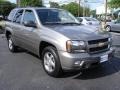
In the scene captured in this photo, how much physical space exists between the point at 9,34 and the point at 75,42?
4.46m

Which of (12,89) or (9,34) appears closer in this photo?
(12,89)

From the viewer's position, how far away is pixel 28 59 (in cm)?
778

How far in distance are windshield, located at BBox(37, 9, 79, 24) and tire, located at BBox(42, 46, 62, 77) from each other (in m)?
0.95

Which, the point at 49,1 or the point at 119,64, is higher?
the point at 49,1

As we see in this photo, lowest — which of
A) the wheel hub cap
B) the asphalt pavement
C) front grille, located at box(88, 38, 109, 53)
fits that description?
the asphalt pavement

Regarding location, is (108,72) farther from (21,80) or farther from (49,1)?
(49,1)

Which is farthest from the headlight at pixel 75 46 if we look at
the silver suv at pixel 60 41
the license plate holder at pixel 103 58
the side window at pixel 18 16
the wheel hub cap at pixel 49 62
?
the side window at pixel 18 16

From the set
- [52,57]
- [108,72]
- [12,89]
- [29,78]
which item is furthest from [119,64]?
[12,89]

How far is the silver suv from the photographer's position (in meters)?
5.27

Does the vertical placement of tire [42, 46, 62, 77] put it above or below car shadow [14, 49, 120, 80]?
above

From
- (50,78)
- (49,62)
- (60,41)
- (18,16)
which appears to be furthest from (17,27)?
(60,41)

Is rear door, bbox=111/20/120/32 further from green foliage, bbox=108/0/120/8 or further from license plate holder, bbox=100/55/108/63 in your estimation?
license plate holder, bbox=100/55/108/63

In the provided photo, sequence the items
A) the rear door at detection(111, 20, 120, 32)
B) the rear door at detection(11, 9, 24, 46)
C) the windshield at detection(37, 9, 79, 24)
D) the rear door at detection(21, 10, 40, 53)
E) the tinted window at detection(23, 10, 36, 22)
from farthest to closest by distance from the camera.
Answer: the rear door at detection(111, 20, 120, 32) → the rear door at detection(11, 9, 24, 46) → the tinted window at detection(23, 10, 36, 22) → the windshield at detection(37, 9, 79, 24) → the rear door at detection(21, 10, 40, 53)

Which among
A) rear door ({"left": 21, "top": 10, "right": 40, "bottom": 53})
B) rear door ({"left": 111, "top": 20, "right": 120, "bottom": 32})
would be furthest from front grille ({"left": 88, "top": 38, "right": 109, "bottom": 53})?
rear door ({"left": 111, "top": 20, "right": 120, "bottom": 32})
